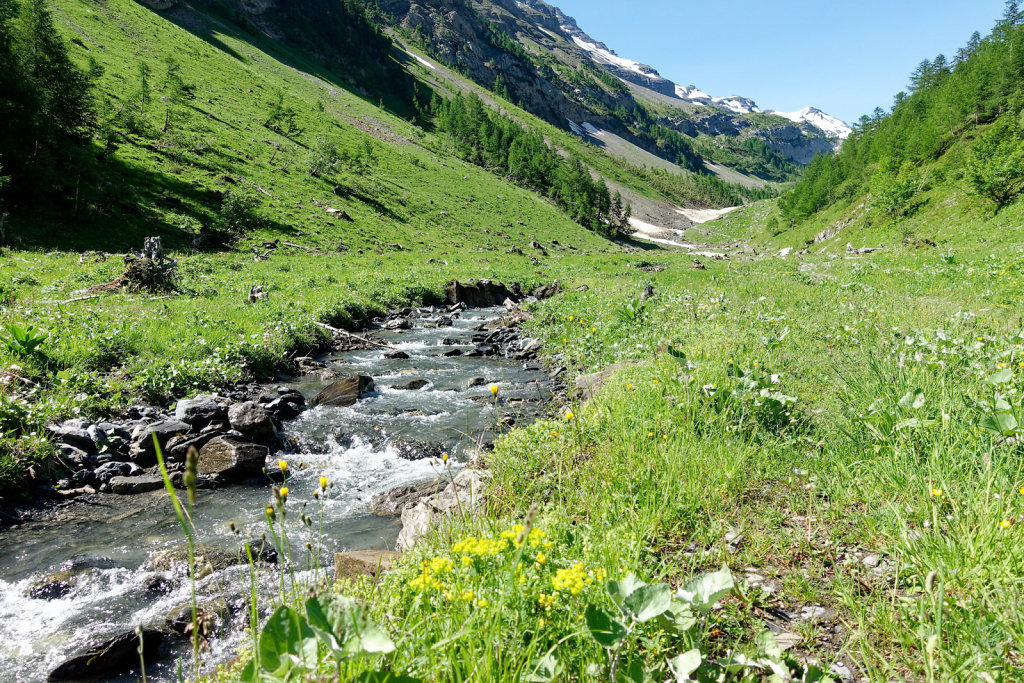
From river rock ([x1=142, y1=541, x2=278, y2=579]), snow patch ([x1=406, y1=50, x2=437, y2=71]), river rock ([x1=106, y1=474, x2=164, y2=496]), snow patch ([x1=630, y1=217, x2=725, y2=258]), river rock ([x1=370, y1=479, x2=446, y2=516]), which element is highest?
snow patch ([x1=406, y1=50, x2=437, y2=71])

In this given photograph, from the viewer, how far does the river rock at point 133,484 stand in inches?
265

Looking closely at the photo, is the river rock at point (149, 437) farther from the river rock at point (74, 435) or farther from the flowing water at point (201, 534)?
the flowing water at point (201, 534)

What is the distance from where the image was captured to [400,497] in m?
6.75

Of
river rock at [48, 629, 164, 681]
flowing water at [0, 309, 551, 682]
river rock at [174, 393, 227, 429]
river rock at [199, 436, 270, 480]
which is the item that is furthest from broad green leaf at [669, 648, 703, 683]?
river rock at [174, 393, 227, 429]

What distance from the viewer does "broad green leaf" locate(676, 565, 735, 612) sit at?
206 cm

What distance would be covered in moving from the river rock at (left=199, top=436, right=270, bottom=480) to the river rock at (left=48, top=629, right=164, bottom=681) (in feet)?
10.8

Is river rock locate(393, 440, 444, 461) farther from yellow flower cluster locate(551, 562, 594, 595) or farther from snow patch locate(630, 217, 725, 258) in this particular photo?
snow patch locate(630, 217, 725, 258)

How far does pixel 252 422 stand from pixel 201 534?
2654 millimetres

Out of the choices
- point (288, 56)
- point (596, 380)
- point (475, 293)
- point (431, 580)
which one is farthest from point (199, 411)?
point (288, 56)

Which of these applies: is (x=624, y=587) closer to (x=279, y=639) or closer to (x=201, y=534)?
(x=279, y=639)

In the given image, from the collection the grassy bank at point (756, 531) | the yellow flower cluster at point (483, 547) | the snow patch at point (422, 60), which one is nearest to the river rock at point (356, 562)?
the grassy bank at point (756, 531)

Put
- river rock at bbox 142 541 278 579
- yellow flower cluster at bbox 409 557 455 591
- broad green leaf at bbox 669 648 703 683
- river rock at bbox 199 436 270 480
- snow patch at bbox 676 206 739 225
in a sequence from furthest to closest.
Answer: snow patch at bbox 676 206 739 225 < river rock at bbox 199 436 270 480 < river rock at bbox 142 541 278 579 < yellow flower cluster at bbox 409 557 455 591 < broad green leaf at bbox 669 648 703 683

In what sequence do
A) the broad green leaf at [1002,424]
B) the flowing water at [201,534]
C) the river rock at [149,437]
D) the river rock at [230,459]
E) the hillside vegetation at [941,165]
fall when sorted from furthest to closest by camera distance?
1. the hillside vegetation at [941,165]
2. the river rock at [149,437]
3. the river rock at [230,459]
4. the flowing water at [201,534]
5. the broad green leaf at [1002,424]

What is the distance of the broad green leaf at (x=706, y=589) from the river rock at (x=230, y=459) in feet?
23.1
